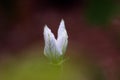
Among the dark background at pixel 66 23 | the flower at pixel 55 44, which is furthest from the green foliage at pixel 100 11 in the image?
the flower at pixel 55 44

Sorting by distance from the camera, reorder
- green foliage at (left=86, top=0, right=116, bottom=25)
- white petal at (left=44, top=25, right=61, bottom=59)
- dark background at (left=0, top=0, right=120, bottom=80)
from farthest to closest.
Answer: green foliage at (left=86, top=0, right=116, bottom=25) → dark background at (left=0, top=0, right=120, bottom=80) → white petal at (left=44, top=25, right=61, bottom=59)

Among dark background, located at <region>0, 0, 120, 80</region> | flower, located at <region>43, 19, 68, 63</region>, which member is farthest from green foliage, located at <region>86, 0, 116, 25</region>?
flower, located at <region>43, 19, 68, 63</region>

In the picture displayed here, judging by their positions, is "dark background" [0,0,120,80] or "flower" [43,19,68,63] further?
"dark background" [0,0,120,80]

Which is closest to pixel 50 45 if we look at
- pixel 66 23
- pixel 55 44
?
pixel 55 44

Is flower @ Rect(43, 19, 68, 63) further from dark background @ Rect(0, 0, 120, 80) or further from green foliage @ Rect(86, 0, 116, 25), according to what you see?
green foliage @ Rect(86, 0, 116, 25)

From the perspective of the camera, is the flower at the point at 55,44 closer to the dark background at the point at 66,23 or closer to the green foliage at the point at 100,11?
the dark background at the point at 66,23

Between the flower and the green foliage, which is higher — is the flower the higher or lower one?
the lower one

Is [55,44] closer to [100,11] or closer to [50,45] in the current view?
[50,45]
